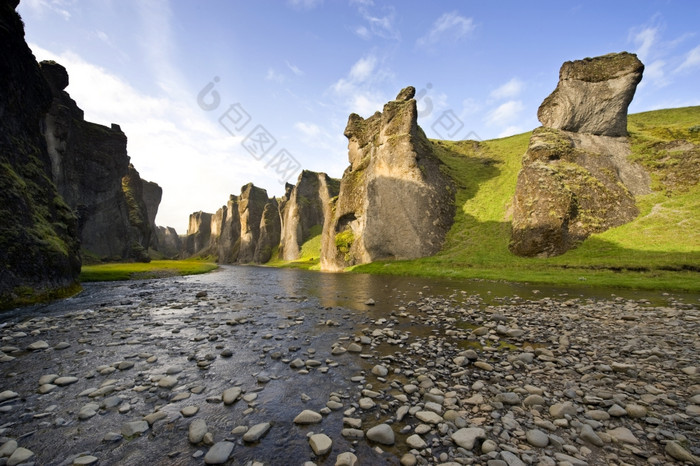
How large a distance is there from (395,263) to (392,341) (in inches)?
1391

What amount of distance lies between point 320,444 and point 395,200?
46736 millimetres

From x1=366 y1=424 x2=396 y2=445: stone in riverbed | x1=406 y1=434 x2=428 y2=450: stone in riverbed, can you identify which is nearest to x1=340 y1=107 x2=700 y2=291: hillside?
x1=406 y1=434 x2=428 y2=450: stone in riverbed

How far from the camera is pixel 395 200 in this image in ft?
161

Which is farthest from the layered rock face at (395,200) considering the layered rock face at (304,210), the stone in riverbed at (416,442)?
the layered rock face at (304,210)

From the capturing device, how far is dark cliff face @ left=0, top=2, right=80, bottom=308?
14.5 metres

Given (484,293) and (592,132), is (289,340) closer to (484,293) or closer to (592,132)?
(484,293)

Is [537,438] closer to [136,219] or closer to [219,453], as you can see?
[219,453]

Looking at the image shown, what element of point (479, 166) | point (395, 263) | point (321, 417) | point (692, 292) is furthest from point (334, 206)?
point (321, 417)

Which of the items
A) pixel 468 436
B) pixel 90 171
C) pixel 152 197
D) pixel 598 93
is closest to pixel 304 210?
pixel 90 171

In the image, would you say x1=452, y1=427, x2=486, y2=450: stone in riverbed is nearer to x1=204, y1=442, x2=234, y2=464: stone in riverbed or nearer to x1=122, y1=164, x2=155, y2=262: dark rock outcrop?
x1=204, y1=442, x2=234, y2=464: stone in riverbed

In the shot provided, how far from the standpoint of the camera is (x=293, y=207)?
10931 cm

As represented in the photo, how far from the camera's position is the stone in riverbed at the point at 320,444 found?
3984 millimetres

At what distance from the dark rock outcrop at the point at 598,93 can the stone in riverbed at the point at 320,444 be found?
2224 inches

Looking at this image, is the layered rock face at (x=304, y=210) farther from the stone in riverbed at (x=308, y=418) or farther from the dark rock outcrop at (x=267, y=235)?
the stone in riverbed at (x=308, y=418)
